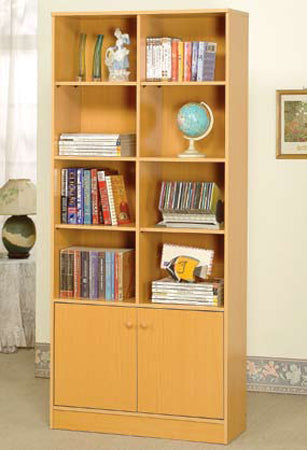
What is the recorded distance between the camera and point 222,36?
14.7 ft

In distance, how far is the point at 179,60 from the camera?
169 inches

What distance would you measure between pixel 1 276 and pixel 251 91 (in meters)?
2.08

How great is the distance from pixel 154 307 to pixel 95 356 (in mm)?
398

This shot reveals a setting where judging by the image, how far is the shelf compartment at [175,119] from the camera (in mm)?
4535

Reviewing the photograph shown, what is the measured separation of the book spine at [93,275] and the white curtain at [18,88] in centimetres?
222

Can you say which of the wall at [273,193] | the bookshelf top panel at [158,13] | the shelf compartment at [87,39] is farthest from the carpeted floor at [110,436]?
the bookshelf top panel at [158,13]

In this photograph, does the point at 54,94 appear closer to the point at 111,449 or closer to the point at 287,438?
the point at 111,449

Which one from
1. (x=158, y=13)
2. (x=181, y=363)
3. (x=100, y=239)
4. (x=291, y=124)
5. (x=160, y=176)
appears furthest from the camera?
(x=291, y=124)

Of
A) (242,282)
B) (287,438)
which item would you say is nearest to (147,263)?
(242,282)

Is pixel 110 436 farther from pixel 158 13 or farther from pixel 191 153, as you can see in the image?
pixel 158 13

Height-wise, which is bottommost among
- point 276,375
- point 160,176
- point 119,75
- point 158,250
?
point 276,375

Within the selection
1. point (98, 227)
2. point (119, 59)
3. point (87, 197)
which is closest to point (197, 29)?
point (119, 59)

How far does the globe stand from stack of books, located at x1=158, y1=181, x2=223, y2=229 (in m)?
0.17

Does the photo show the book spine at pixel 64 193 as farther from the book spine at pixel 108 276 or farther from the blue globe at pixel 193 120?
the blue globe at pixel 193 120
